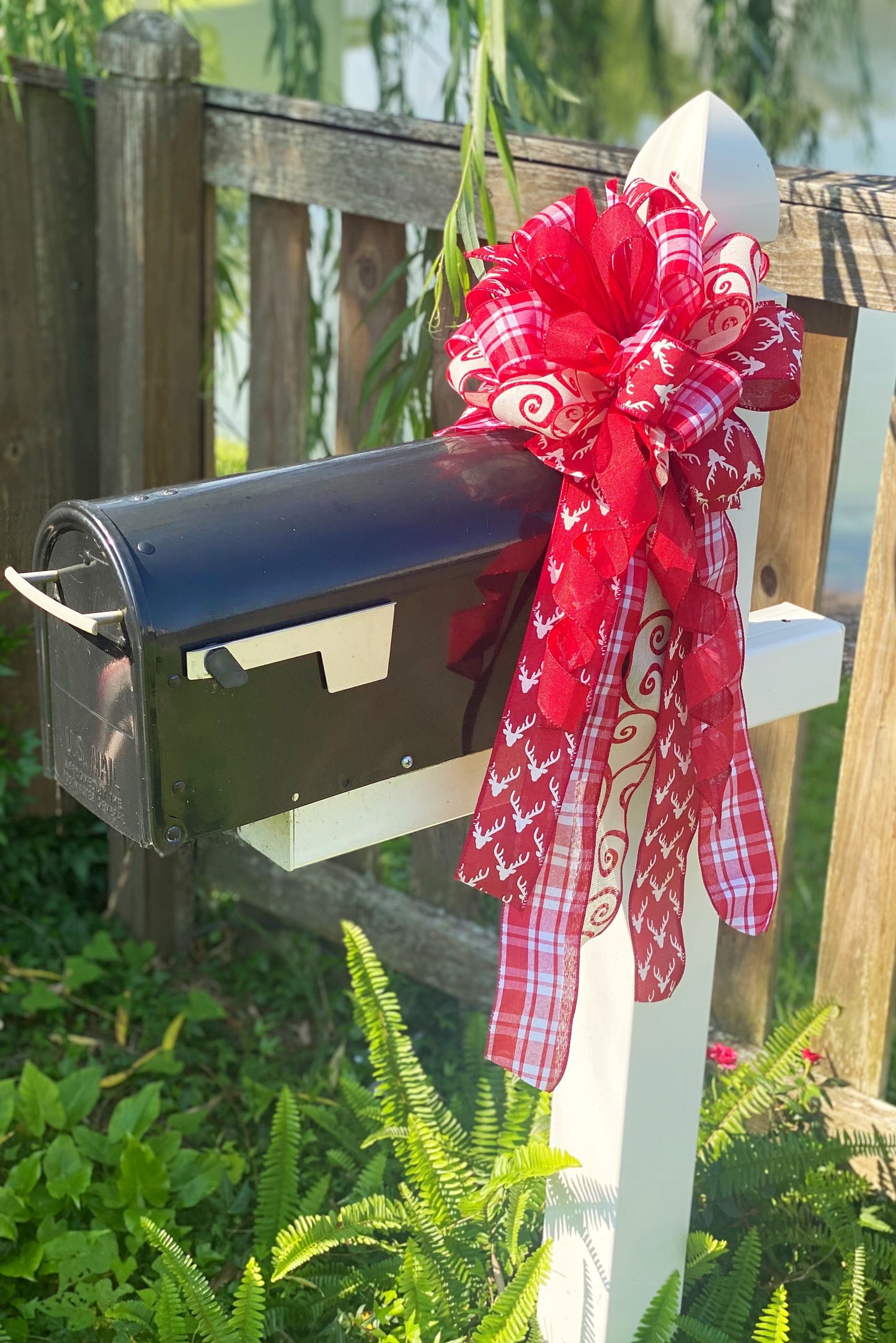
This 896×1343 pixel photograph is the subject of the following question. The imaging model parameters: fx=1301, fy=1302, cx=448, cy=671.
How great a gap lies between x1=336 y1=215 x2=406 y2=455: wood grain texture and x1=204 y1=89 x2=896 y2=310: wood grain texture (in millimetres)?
44

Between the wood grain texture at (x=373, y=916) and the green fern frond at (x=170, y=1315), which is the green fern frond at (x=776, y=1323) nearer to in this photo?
the green fern frond at (x=170, y=1315)

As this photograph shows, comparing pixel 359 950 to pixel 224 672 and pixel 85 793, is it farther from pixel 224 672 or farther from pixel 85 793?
pixel 224 672

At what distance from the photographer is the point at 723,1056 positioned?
6.05ft

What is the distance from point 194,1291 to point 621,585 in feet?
2.97

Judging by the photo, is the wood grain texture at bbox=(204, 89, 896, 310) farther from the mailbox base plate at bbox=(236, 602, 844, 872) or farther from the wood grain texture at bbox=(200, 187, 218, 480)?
the mailbox base plate at bbox=(236, 602, 844, 872)

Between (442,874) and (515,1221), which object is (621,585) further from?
(442,874)

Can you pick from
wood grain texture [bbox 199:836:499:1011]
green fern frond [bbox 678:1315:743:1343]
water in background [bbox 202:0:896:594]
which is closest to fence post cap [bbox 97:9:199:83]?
water in background [bbox 202:0:896:594]

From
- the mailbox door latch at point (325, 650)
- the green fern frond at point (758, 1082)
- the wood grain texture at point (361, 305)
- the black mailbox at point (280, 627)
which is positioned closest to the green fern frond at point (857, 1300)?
the green fern frond at point (758, 1082)

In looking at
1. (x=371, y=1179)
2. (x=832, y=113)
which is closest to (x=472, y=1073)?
(x=371, y=1179)

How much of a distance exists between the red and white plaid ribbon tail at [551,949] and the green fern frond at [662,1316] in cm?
37

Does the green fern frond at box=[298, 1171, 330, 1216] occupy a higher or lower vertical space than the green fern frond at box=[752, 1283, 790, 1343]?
lower

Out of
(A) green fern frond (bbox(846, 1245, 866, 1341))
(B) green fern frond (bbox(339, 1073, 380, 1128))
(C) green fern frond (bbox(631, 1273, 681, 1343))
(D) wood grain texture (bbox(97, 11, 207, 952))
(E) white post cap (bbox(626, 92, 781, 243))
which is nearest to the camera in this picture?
(E) white post cap (bbox(626, 92, 781, 243))

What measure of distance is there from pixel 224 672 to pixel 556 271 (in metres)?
0.40

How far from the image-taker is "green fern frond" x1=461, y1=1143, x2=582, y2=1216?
1252 mm
